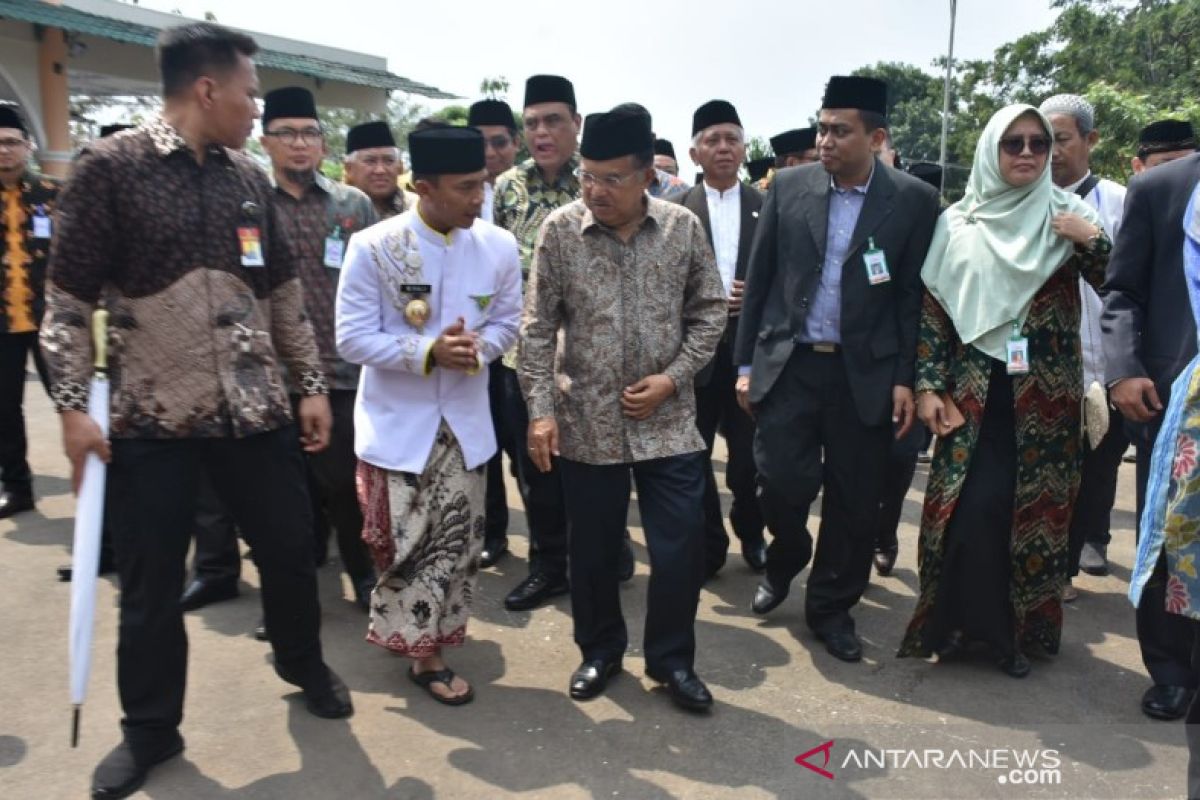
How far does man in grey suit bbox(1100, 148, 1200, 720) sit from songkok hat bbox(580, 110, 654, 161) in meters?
1.72

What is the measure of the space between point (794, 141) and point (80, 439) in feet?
18.3

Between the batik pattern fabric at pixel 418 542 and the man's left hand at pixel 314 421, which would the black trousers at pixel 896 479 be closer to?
the batik pattern fabric at pixel 418 542

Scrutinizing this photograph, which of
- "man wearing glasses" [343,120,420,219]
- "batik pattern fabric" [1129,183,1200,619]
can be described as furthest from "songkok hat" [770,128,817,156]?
"batik pattern fabric" [1129,183,1200,619]

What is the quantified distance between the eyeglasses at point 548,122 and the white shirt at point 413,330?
4.41 feet

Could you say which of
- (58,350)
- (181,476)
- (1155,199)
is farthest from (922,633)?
(58,350)

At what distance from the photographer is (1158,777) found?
3154 mm

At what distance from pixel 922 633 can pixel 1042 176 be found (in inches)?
71.3

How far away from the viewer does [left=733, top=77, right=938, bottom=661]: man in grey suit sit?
3973 mm

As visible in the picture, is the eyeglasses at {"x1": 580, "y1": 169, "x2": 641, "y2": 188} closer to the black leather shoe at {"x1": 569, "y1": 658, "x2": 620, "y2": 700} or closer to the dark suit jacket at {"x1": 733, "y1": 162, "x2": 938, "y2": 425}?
the dark suit jacket at {"x1": 733, "y1": 162, "x2": 938, "y2": 425}

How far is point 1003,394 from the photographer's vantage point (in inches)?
153

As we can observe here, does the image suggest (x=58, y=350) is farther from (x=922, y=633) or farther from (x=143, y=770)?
(x=922, y=633)

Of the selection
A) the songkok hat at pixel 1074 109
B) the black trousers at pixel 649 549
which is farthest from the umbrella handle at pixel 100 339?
the songkok hat at pixel 1074 109

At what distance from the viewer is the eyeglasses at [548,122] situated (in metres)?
4.92

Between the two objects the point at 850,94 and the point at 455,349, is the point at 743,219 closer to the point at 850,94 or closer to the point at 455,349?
the point at 850,94
